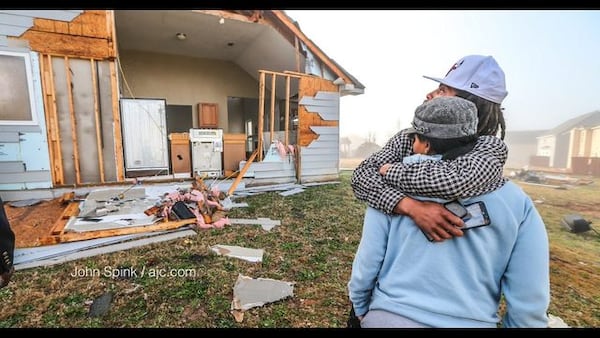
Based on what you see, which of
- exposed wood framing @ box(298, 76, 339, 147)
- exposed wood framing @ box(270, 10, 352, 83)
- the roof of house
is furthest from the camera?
the roof of house

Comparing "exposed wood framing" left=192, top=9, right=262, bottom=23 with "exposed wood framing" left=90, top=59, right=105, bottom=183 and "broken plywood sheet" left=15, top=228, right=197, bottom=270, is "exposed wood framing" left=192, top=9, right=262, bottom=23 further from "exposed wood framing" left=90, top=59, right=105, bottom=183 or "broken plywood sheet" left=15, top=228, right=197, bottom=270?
"broken plywood sheet" left=15, top=228, right=197, bottom=270

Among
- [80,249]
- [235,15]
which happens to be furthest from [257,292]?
[235,15]

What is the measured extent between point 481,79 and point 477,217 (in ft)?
1.81

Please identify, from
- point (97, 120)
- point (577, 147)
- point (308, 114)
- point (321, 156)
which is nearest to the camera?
point (97, 120)

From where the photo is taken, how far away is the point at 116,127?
598 cm

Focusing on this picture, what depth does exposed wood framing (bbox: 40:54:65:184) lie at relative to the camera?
17.4 ft

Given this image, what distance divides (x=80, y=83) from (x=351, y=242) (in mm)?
6095

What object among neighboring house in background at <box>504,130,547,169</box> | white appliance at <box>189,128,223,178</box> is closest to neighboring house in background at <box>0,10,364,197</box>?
white appliance at <box>189,128,223,178</box>

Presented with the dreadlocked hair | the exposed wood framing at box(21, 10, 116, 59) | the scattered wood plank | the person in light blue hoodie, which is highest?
the exposed wood framing at box(21, 10, 116, 59)

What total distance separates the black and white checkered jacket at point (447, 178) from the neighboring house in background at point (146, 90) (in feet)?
20.6

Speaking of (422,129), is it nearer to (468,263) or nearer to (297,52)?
(468,263)

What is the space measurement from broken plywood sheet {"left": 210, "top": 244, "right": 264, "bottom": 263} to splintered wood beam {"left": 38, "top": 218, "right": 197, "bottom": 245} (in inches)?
38.1

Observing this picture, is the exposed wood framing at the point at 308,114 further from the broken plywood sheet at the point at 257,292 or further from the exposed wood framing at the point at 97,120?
the broken plywood sheet at the point at 257,292

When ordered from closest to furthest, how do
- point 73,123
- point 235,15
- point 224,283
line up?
point 224,283
point 73,123
point 235,15
